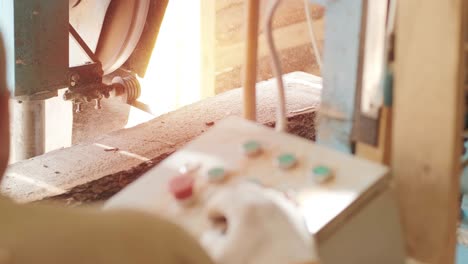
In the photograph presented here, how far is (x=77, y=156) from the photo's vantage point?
1893 mm

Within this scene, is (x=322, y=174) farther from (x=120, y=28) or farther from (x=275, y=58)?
(x=120, y=28)

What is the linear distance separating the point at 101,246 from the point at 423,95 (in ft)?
1.67

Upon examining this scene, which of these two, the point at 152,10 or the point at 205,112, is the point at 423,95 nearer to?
the point at 205,112

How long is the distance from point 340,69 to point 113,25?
5.71 feet

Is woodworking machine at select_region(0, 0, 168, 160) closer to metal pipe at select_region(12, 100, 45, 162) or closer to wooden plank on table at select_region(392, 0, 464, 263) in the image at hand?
metal pipe at select_region(12, 100, 45, 162)

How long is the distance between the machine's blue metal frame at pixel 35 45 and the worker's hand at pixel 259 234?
131 centimetres

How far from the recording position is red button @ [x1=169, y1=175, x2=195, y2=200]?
90cm

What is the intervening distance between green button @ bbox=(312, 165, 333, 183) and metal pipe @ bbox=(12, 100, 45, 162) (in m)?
1.42

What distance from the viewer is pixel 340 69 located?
1.03 m

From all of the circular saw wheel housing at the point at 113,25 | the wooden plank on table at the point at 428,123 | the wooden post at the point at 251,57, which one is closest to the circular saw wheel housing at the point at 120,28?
the circular saw wheel housing at the point at 113,25

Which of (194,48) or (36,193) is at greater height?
(194,48)

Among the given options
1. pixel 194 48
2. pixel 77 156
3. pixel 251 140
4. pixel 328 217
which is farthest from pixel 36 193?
pixel 194 48

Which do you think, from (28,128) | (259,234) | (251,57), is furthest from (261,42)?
(259,234)

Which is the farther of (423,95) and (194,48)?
(194,48)
